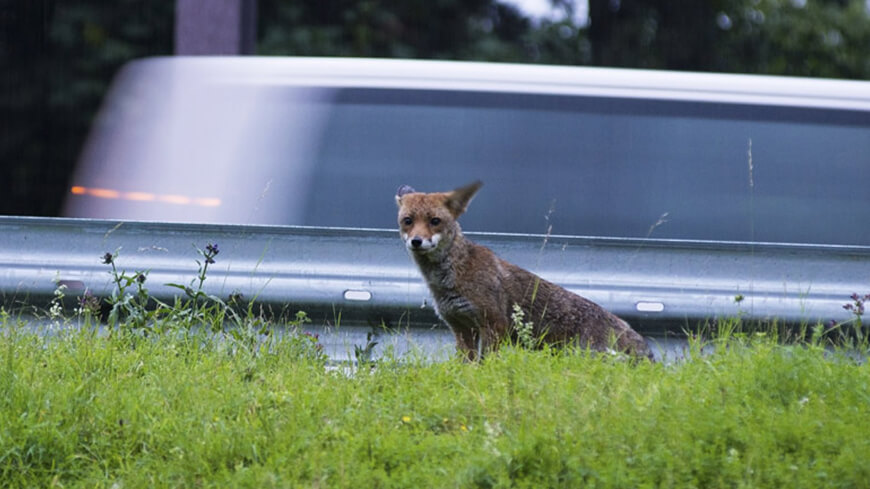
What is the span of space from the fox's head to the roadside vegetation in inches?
25.6

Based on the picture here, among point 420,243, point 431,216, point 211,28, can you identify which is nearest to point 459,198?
point 431,216

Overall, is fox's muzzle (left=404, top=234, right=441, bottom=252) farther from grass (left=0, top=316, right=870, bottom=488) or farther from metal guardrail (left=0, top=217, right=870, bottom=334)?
grass (left=0, top=316, right=870, bottom=488)

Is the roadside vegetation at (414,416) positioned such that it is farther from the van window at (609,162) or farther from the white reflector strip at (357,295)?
the van window at (609,162)

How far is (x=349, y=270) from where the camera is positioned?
5504 mm

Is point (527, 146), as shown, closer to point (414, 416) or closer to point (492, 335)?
point (492, 335)

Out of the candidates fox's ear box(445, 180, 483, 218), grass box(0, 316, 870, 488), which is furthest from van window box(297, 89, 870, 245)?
grass box(0, 316, 870, 488)

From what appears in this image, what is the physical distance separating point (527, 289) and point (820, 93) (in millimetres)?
2987

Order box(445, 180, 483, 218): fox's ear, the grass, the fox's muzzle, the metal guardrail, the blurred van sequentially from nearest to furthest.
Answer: the grass < the fox's muzzle < the metal guardrail < box(445, 180, 483, 218): fox's ear < the blurred van

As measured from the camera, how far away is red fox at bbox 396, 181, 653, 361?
551 cm

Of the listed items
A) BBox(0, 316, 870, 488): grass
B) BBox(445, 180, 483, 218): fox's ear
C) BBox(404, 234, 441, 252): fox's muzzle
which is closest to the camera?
BBox(0, 316, 870, 488): grass

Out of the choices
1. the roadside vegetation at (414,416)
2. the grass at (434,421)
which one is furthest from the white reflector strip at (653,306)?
the grass at (434,421)

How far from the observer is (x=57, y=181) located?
1346 centimetres

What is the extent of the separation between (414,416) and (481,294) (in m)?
1.36

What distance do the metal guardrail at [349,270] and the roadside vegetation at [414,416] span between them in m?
0.34
